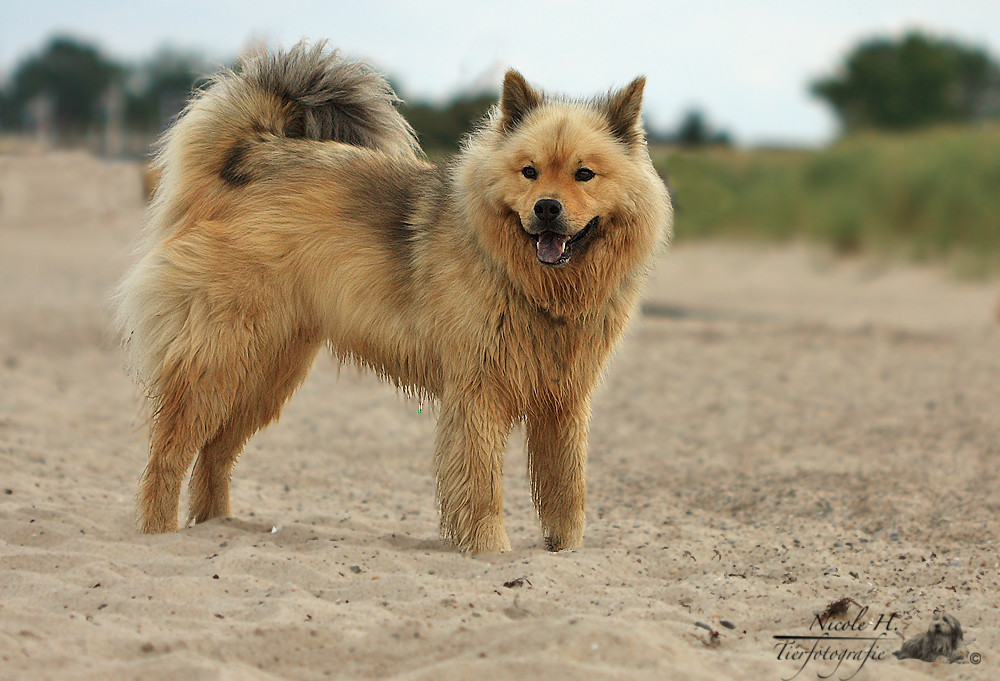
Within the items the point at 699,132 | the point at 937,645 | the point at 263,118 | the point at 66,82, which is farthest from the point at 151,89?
the point at 937,645

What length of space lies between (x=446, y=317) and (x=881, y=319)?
1240cm

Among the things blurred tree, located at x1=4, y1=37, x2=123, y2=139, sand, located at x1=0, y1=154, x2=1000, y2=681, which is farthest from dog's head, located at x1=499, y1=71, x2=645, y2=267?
blurred tree, located at x1=4, y1=37, x2=123, y2=139

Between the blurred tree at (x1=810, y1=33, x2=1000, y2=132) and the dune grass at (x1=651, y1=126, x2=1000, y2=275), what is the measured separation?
9873mm

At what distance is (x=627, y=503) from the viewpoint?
591 cm

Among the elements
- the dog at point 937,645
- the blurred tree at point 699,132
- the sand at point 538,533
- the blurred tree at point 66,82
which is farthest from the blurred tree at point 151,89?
the dog at point 937,645

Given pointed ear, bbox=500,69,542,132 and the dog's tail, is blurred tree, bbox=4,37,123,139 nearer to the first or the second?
the dog's tail

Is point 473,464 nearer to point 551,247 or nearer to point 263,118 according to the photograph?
point 551,247

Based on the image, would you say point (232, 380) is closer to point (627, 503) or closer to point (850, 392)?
point (627, 503)

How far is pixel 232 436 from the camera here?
5152 millimetres

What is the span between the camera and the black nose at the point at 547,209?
402 cm

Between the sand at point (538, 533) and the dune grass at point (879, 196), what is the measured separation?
8626 mm

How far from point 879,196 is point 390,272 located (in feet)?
62.8

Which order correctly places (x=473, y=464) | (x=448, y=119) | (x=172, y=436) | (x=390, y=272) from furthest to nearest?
(x=448, y=119), (x=172, y=436), (x=390, y=272), (x=473, y=464)

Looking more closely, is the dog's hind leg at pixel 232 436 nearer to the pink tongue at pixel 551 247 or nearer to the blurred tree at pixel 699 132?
the pink tongue at pixel 551 247
